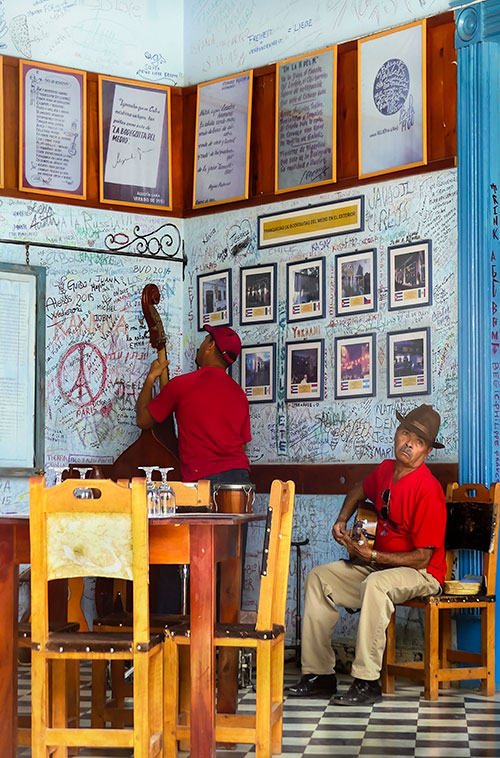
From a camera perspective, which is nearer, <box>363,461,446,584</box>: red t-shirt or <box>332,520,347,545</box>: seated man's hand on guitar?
<box>363,461,446,584</box>: red t-shirt

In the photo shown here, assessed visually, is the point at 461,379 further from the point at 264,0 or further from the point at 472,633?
the point at 264,0

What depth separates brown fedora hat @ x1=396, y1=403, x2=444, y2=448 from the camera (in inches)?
223

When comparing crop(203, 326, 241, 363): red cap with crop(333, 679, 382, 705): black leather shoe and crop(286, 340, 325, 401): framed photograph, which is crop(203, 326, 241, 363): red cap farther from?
crop(333, 679, 382, 705): black leather shoe

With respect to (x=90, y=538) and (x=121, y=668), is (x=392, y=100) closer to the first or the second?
A: (x=121, y=668)

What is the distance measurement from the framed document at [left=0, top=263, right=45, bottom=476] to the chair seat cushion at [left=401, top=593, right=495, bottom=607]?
252 centimetres

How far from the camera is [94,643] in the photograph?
11.8ft

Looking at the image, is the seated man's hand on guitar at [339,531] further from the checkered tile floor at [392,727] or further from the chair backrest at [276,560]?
the chair backrest at [276,560]

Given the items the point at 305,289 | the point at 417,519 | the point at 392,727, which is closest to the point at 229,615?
the point at 392,727

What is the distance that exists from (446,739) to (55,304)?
3.68 metres

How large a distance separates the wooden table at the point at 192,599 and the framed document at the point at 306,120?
3.32 m

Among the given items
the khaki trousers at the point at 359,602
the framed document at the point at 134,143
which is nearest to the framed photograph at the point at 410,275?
the khaki trousers at the point at 359,602

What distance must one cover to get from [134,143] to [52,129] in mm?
568

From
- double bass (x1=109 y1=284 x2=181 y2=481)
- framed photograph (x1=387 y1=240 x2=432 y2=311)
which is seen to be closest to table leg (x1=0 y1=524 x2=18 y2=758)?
double bass (x1=109 y1=284 x2=181 y2=481)

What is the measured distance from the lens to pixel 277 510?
4039mm
